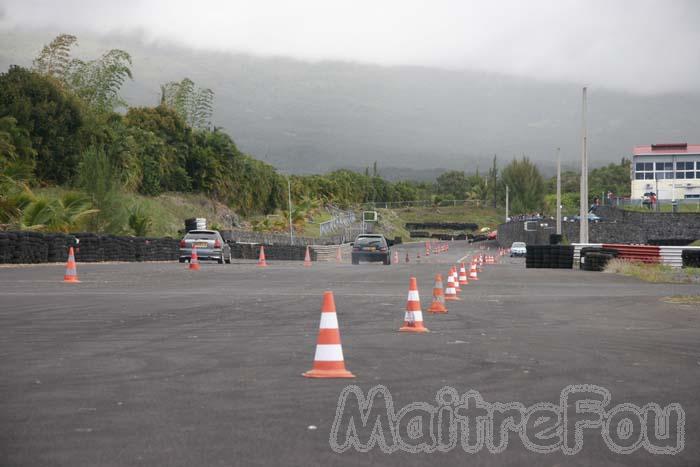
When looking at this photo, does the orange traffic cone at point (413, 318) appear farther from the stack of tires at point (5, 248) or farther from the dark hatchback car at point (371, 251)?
the dark hatchback car at point (371, 251)

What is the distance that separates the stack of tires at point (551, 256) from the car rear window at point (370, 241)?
24.7ft

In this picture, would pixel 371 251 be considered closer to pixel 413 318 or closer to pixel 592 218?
pixel 413 318

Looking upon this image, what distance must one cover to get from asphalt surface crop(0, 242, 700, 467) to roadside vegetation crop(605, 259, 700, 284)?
537 inches

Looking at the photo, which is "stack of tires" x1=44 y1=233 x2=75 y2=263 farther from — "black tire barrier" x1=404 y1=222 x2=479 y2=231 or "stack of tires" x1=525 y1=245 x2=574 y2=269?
"black tire barrier" x1=404 y1=222 x2=479 y2=231

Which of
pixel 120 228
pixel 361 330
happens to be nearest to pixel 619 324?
pixel 361 330

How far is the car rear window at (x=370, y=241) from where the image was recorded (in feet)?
172

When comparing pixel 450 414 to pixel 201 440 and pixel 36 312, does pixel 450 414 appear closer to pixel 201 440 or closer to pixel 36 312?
pixel 201 440

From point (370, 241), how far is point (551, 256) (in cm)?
918

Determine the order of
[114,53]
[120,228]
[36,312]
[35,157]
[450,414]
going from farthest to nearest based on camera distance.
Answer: [114,53]
[35,157]
[120,228]
[36,312]
[450,414]

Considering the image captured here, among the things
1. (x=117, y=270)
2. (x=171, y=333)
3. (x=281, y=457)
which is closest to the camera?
(x=281, y=457)

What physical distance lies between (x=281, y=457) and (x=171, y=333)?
7343 mm

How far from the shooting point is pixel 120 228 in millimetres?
50594

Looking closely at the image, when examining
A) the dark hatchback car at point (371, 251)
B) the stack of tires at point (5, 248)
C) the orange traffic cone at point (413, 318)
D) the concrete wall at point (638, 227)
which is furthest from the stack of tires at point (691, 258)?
the concrete wall at point (638, 227)

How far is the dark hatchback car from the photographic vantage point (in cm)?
5197
